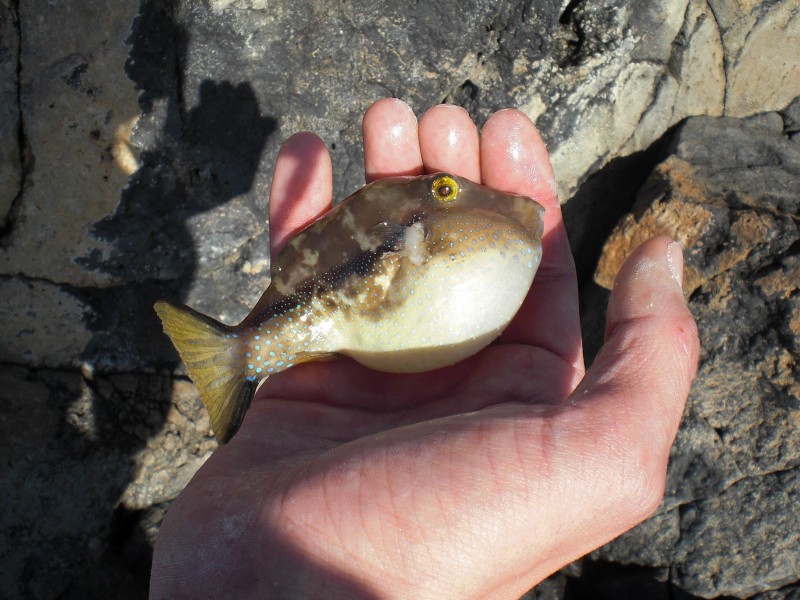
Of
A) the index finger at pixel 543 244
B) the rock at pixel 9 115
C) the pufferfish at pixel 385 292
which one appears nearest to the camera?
the pufferfish at pixel 385 292

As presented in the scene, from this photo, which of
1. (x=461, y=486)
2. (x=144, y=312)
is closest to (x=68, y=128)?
(x=144, y=312)

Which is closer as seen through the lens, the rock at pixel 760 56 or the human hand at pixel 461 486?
the human hand at pixel 461 486

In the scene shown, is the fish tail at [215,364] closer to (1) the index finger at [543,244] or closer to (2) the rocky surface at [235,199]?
(1) the index finger at [543,244]

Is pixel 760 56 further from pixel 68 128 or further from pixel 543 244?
pixel 68 128

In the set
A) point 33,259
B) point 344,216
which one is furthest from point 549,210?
point 33,259

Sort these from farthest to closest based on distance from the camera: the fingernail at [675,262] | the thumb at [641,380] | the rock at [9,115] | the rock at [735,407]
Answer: the rock at [9,115] → the rock at [735,407] → the fingernail at [675,262] → the thumb at [641,380]

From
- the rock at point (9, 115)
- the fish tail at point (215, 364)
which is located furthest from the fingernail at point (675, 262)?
the rock at point (9, 115)

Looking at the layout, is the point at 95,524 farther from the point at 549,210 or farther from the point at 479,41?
the point at 479,41

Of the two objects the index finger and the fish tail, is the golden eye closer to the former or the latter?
the index finger
